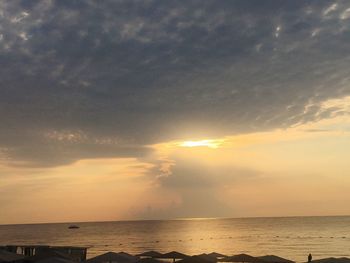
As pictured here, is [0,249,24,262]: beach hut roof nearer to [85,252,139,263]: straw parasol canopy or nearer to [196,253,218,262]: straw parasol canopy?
[85,252,139,263]: straw parasol canopy

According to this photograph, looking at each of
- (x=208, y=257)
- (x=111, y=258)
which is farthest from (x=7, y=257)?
(x=208, y=257)

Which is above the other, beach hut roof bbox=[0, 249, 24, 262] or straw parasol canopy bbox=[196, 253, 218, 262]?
beach hut roof bbox=[0, 249, 24, 262]

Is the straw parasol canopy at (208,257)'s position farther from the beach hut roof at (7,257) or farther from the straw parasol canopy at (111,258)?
the beach hut roof at (7,257)

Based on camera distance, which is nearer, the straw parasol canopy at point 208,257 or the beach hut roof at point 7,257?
the beach hut roof at point 7,257

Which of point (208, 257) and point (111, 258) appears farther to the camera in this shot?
point (208, 257)

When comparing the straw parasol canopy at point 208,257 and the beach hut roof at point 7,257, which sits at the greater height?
the beach hut roof at point 7,257

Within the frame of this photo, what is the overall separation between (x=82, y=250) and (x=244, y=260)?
54.5ft

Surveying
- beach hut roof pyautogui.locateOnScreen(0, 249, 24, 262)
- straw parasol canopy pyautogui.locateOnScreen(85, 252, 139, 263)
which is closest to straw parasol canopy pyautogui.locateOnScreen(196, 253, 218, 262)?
straw parasol canopy pyautogui.locateOnScreen(85, 252, 139, 263)

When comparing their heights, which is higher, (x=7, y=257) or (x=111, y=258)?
(x=7, y=257)

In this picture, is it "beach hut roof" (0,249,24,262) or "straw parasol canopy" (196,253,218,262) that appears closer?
"beach hut roof" (0,249,24,262)

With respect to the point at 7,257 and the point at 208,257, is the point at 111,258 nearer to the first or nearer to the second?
the point at 208,257

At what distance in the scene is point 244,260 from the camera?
3219 cm

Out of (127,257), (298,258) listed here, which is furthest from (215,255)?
(298,258)

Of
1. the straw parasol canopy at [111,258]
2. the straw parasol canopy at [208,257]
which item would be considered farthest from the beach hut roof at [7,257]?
the straw parasol canopy at [208,257]
